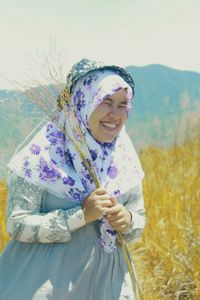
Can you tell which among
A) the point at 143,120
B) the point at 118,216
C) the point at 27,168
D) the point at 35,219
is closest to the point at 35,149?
the point at 27,168

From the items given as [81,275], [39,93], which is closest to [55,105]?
[39,93]

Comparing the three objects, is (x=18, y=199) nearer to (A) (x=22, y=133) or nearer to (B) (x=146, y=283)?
(A) (x=22, y=133)

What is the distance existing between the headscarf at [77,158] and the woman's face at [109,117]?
24mm

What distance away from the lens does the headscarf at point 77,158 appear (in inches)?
91.0

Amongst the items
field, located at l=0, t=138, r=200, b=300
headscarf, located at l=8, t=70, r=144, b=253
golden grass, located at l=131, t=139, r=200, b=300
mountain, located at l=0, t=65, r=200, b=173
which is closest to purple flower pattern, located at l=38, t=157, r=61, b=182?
headscarf, located at l=8, t=70, r=144, b=253

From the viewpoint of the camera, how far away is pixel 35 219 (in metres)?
2.23

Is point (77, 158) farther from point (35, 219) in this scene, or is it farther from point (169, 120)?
point (169, 120)

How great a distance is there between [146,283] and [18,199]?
4.49 ft

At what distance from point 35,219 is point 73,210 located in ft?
0.45

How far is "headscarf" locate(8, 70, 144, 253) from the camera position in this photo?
2.31 meters

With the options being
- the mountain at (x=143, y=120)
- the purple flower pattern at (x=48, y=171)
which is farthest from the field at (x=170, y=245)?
the purple flower pattern at (x=48, y=171)

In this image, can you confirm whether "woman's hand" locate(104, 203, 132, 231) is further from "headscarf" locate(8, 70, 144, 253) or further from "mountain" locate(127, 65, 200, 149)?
"mountain" locate(127, 65, 200, 149)

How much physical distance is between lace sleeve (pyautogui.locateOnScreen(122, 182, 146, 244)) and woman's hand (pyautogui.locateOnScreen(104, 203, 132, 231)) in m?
0.08

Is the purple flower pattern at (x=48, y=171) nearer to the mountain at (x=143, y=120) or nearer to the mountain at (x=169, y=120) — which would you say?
the mountain at (x=143, y=120)
